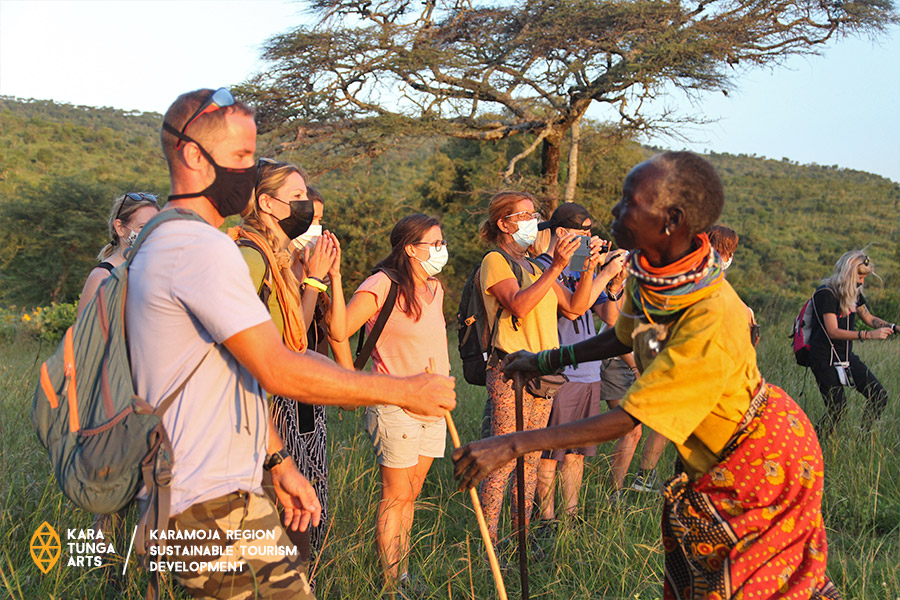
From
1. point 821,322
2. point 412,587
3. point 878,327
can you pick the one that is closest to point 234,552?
point 412,587

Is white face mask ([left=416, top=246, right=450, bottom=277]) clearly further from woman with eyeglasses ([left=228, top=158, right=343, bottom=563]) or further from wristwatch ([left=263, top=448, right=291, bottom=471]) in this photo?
wristwatch ([left=263, top=448, right=291, bottom=471])

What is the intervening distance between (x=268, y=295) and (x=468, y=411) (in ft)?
12.8

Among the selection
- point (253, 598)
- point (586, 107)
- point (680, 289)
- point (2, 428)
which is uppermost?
point (586, 107)

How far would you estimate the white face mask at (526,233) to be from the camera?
4.32 m

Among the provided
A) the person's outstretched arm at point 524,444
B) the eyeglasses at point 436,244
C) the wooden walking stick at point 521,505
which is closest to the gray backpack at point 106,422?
the person's outstretched arm at point 524,444

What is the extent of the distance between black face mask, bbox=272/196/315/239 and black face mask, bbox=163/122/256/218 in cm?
117

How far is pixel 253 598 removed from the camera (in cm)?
188

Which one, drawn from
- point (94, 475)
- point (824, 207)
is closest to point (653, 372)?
point (94, 475)

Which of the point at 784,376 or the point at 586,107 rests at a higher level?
the point at 586,107

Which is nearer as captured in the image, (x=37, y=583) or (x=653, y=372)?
(x=653, y=372)

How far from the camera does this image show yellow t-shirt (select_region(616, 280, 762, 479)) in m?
1.91

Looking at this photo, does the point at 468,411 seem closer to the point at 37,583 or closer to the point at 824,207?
the point at 37,583

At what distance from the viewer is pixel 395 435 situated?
3520 millimetres

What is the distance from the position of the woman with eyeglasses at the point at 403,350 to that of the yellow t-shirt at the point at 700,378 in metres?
1.64
